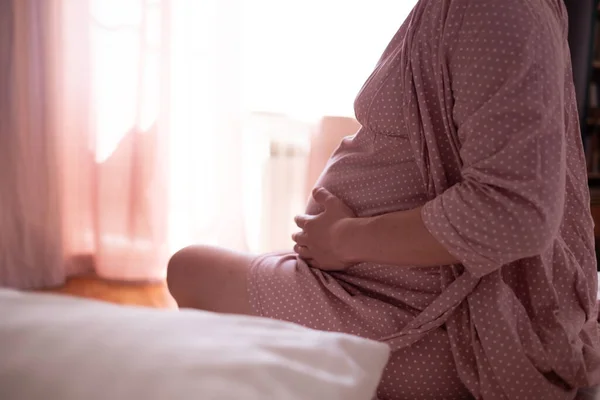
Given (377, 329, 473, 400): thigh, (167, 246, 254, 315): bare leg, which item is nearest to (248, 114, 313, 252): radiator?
(167, 246, 254, 315): bare leg

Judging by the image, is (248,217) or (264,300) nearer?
(264,300)

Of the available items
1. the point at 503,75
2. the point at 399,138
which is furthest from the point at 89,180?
the point at 503,75

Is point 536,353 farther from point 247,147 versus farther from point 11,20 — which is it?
point 11,20

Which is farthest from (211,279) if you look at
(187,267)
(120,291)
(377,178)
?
(120,291)

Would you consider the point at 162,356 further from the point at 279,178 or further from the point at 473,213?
the point at 279,178

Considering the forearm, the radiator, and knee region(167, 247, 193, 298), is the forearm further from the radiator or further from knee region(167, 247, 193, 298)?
the radiator

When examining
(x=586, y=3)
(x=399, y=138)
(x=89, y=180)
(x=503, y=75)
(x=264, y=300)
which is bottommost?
(x=89, y=180)

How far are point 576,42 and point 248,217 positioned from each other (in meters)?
1.38

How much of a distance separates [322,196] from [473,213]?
0.94 ft

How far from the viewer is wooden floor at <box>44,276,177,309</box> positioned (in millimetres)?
1714

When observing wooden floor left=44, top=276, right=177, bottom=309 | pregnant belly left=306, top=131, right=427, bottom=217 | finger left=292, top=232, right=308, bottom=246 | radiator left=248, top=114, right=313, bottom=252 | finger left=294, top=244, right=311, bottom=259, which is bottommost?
wooden floor left=44, top=276, right=177, bottom=309

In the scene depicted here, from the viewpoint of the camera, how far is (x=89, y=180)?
1.80m

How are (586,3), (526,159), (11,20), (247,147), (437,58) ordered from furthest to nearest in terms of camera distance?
1. (586,3)
2. (247,147)
3. (11,20)
4. (437,58)
5. (526,159)

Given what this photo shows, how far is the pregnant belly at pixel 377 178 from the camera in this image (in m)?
0.80
